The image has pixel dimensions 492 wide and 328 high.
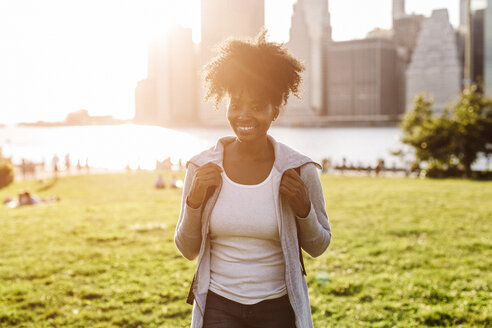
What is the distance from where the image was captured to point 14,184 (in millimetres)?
31781

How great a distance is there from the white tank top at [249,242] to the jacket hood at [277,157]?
74mm

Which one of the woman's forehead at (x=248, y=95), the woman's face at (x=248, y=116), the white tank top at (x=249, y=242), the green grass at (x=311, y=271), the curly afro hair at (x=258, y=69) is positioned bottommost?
the green grass at (x=311, y=271)

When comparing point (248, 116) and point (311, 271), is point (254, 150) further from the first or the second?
point (311, 271)

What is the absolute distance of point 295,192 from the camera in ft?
8.69

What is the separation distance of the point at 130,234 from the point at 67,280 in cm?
365

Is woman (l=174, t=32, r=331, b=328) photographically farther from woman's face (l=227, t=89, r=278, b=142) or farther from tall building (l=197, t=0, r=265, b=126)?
tall building (l=197, t=0, r=265, b=126)

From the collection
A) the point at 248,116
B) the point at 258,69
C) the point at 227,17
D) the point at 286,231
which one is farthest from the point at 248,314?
the point at 227,17

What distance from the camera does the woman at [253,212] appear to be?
8.92 feet

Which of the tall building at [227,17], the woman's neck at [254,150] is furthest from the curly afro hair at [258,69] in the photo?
the tall building at [227,17]

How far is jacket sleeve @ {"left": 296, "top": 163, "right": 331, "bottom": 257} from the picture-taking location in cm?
276

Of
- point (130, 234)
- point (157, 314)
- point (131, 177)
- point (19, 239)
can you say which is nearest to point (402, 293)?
point (157, 314)

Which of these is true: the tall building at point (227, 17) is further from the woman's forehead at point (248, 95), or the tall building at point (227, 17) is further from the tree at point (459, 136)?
the tree at point (459, 136)

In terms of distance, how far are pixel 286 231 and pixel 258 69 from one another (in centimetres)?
96

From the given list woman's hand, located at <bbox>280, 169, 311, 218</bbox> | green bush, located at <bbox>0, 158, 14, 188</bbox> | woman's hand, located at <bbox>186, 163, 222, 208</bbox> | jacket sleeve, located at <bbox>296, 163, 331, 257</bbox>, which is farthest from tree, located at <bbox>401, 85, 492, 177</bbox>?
woman's hand, located at <bbox>186, 163, 222, 208</bbox>
